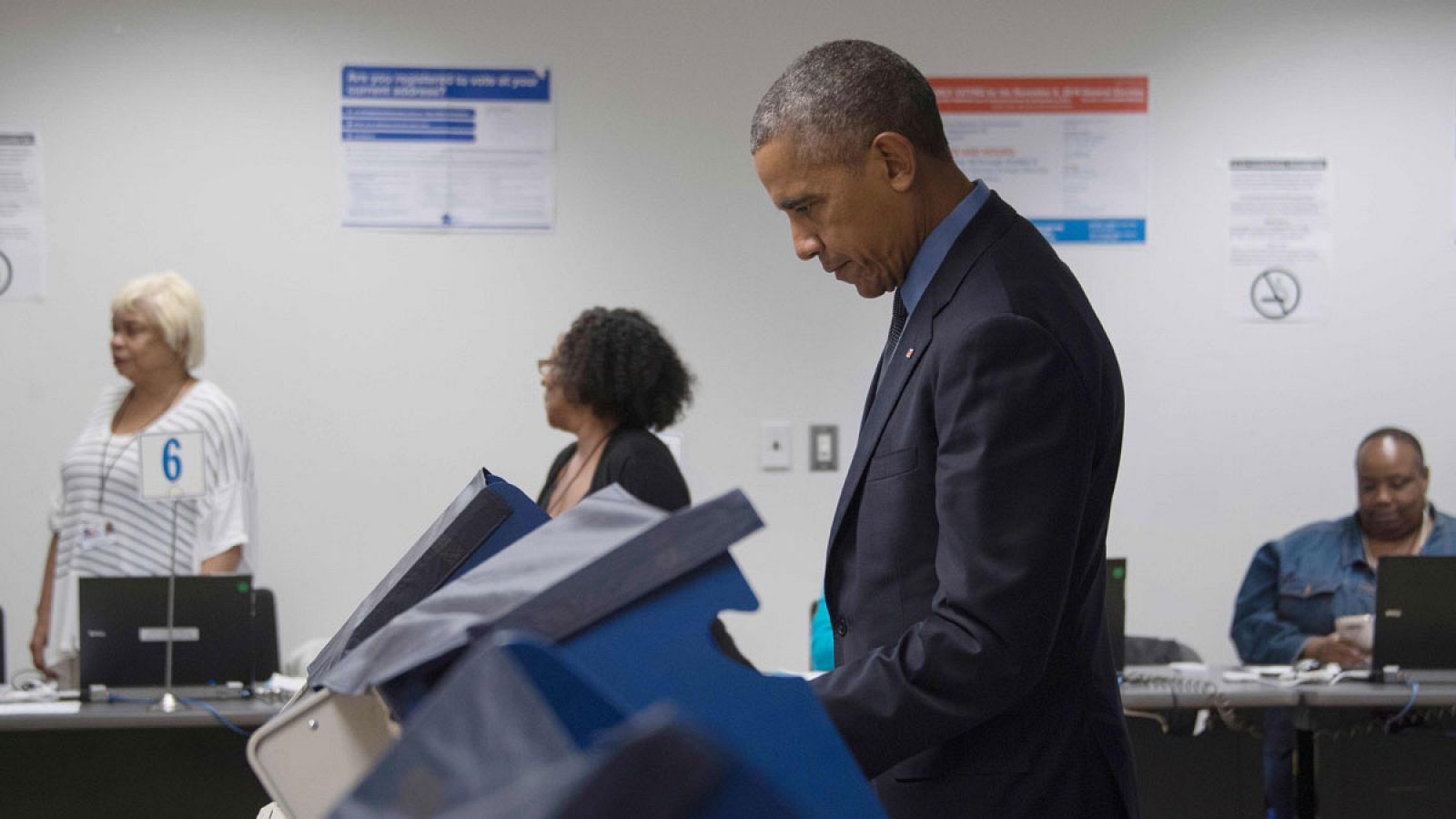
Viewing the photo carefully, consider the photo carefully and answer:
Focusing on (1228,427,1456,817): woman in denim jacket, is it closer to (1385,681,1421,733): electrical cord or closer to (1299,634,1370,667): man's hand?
(1299,634,1370,667): man's hand

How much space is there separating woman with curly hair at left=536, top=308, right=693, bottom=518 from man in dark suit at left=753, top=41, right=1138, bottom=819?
2301 millimetres

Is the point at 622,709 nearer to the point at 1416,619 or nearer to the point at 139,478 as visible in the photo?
the point at 1416,619

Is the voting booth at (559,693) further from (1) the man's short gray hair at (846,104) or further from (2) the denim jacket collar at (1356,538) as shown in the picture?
(2) the denim jacket collar at (1356,538)

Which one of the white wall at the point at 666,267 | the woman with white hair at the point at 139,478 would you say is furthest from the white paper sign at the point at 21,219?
the woman with white hair at the point at 139,478

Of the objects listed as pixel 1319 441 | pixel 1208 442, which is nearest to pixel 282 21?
pixel 1208 442

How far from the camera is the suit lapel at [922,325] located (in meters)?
1.42

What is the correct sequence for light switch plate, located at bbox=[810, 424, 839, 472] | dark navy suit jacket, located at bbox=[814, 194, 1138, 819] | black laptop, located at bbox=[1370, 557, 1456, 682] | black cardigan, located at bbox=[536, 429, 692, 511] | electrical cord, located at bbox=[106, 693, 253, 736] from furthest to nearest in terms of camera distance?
light switch plate, located at bbox=[810, 424, 839, 472], black cardigan, located at bbox=[536, 429, 692, 511], black laptop, located at bbox=[1370, 557, 1456, 682], electrical cord, located at bbox=[106, 693, 253, 736], dark navy suit jacket, located at bbox=[814, 194, 1138, 819]

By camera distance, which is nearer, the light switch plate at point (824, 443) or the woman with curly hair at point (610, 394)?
the woman with curly hair at point (610, 394)

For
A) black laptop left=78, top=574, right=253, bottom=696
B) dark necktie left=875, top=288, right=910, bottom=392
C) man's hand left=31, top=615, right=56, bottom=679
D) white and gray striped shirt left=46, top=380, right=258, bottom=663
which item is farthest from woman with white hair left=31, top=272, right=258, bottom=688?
dark necktie left=875, top=288, right=910, bottom=392

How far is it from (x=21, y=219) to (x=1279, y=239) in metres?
4.09

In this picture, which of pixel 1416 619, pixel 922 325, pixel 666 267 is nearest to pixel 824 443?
pixel 666 267

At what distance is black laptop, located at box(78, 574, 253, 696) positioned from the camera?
3320mm

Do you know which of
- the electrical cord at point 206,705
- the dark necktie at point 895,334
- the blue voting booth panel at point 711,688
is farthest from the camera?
the electrical cord at point 206,705

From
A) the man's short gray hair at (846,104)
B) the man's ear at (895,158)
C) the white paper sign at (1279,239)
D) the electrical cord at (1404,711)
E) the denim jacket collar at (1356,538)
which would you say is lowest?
the electrical cord at (1404,711)
